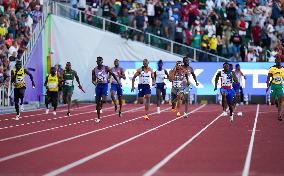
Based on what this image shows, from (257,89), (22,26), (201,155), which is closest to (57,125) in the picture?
(201,155)

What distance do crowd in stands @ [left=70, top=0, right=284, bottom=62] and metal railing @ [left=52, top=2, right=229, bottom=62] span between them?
166 mm

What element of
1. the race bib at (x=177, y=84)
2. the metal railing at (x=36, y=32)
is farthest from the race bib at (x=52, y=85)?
the race bib at (x=177, y=84)

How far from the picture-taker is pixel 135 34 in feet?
148

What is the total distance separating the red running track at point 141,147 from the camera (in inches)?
544

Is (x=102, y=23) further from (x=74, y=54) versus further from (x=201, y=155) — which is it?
(x=201, y=155)

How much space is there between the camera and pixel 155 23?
45062mm

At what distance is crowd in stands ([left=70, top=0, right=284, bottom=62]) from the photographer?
44969mm

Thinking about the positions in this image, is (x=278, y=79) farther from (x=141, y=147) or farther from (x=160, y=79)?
(x=141, y=147)

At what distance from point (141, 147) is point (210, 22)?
28730 millimetres

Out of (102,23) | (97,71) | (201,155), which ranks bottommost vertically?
(201,155)

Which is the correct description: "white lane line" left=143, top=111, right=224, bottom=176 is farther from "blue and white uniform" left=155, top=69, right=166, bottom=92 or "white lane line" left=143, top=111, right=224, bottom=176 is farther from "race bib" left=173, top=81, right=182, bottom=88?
"blue and white uniform" left=155, top=69, right=166, bottom=92

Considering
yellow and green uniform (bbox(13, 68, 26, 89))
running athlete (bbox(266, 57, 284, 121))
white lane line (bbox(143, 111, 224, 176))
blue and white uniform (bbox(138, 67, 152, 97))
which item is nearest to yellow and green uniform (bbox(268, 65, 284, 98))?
running athlete (bbox(266, 57, 284, 121))

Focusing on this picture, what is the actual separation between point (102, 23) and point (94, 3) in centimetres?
119

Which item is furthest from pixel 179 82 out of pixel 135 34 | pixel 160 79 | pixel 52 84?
pixel 135 34
